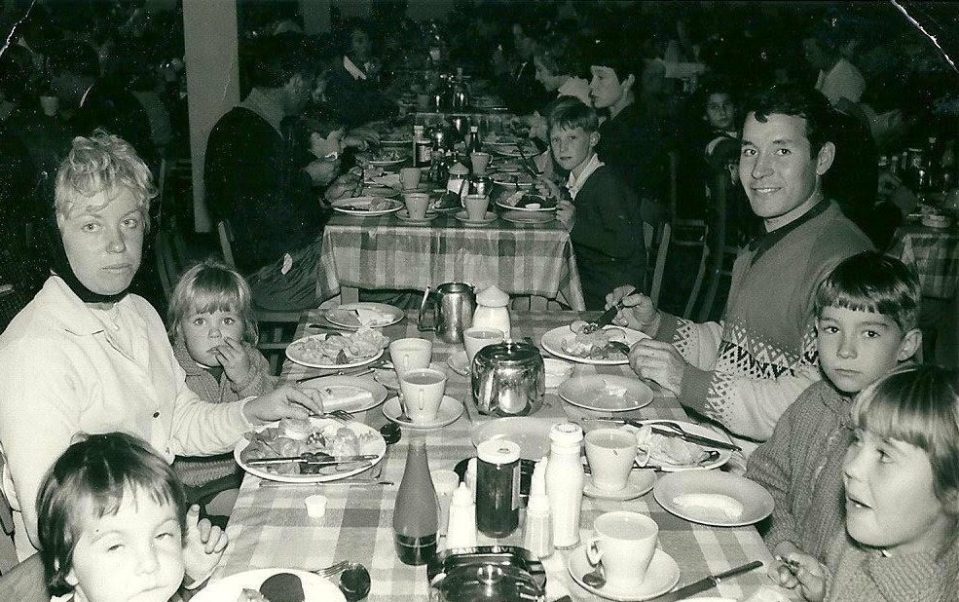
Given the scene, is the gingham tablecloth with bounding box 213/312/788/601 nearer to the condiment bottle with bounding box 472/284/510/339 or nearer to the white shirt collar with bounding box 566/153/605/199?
the condiment bottle with bounding box 472/284/510/339

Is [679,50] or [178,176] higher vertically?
[679,50]

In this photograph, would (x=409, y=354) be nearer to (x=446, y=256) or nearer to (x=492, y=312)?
(x=492, y=312)

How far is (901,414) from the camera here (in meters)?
1.58

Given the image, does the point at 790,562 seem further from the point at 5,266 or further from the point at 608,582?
the point at 5,266

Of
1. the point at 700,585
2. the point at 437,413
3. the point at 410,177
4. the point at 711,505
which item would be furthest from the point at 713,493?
the point at 410,177

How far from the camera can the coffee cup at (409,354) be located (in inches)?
93.1

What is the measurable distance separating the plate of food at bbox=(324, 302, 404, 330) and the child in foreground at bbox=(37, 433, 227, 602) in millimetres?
1323

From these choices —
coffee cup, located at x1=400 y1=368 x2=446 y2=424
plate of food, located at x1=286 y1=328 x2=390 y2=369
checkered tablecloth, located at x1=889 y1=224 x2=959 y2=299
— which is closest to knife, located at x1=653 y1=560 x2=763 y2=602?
coffee cup, located at x1=400 y1=368 x2=446 y2=424

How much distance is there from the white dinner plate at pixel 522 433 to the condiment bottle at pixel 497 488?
0.34m


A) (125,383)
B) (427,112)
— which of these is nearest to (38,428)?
(125,383)

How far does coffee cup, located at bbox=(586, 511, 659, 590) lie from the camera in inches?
57.2

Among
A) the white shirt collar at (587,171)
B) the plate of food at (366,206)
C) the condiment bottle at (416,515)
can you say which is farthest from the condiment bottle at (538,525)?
the white shirt collar at (587,171)

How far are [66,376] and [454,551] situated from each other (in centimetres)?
103

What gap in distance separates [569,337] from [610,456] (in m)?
1.05
